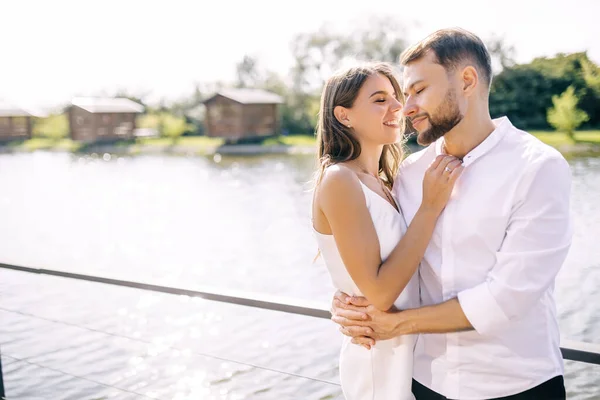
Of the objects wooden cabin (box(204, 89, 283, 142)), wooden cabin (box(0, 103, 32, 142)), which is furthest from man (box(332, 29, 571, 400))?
wooden cabin (box(0, 103, 32, 142))

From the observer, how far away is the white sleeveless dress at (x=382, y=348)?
1591 millimetres

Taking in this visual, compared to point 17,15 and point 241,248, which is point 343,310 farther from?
point 17,15

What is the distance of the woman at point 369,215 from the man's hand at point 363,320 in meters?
0.03

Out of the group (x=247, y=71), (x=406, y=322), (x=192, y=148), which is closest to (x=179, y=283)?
(x=406, y=322)

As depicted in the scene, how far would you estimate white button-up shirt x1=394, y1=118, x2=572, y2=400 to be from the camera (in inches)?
53.1

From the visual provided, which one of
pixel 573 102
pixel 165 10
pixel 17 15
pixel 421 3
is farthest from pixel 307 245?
pixel 165 10

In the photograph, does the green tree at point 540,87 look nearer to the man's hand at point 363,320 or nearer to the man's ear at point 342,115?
the man's ear at point 342,115

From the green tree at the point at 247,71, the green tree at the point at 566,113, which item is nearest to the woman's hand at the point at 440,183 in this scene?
the green tree at the point at 566,113

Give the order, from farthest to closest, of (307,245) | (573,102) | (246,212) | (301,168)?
1. (301,168)
2. (573,102)
3. (246,212)
4. (307,245)

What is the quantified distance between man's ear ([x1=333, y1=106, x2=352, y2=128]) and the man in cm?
18

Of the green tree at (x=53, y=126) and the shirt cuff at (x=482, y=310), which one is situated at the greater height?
the shirt cuff at (x=482, y=310)

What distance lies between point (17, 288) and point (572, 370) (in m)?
11.1

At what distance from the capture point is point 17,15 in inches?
2621

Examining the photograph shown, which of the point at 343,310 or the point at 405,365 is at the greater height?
the point at 343,310
